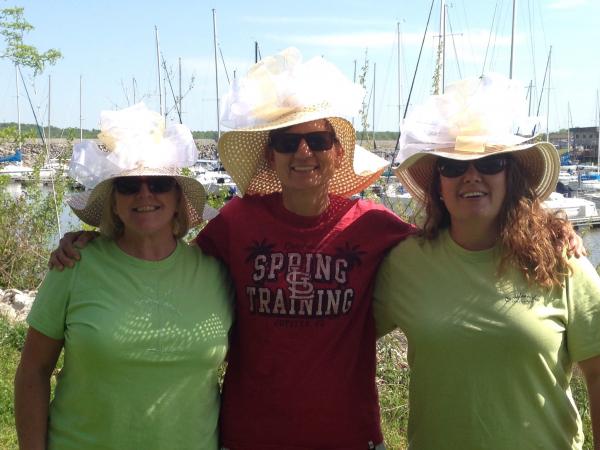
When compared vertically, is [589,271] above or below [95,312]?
above

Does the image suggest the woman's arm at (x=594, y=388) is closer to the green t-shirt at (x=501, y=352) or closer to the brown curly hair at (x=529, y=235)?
the green t-shirt at (x=501, y=352)

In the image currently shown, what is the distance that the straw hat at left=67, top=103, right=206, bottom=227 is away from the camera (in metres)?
2.82

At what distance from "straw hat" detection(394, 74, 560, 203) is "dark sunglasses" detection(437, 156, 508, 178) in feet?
0.11

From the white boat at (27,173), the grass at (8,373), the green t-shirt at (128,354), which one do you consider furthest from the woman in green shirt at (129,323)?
the white boat at (27,173)

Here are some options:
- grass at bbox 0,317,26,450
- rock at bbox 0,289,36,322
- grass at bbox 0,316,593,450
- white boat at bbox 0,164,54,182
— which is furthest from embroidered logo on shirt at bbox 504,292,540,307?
white boat at bbox 0,164,54,182

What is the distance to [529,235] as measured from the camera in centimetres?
260

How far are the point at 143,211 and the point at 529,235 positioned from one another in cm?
155

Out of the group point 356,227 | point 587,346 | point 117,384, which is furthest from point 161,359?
point 587,346

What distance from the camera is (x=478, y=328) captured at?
99.5 inches

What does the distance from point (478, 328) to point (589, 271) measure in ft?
1.59

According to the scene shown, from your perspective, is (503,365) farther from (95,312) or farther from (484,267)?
(95,312)

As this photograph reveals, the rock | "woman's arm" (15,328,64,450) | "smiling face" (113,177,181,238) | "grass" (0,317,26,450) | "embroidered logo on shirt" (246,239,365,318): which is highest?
"smiling face" (113,177,181,238)

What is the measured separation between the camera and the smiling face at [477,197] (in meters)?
2.66

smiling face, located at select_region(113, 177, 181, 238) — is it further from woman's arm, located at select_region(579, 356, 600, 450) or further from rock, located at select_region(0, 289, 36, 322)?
rock, located at select_region(0, 289, 36, 322)
